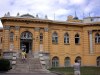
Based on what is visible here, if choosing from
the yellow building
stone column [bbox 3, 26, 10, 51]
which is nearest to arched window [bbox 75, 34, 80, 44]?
the yellow building

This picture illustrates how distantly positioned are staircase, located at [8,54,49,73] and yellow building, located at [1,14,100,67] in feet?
11.0

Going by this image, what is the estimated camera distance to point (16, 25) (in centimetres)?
4125

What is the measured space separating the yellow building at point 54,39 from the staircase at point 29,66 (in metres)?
3.35

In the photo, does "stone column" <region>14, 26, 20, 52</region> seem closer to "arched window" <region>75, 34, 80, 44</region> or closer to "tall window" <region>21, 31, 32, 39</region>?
"tall window" <region>21, 31, 32, 39</region>

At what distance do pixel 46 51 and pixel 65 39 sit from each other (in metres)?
5.01

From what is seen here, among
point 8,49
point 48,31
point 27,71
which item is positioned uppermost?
point 48,31

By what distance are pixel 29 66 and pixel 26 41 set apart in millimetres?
8528

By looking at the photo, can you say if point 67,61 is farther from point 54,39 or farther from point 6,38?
point 6,38

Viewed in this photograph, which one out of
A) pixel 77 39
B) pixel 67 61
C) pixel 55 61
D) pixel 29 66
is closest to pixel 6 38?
pixel 29 66

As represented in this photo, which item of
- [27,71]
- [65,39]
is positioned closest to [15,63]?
[27,71]

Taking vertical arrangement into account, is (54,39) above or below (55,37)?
below

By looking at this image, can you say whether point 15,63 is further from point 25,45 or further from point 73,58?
point 73,58

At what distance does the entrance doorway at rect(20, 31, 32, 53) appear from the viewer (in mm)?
42188

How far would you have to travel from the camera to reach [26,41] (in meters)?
42.6
